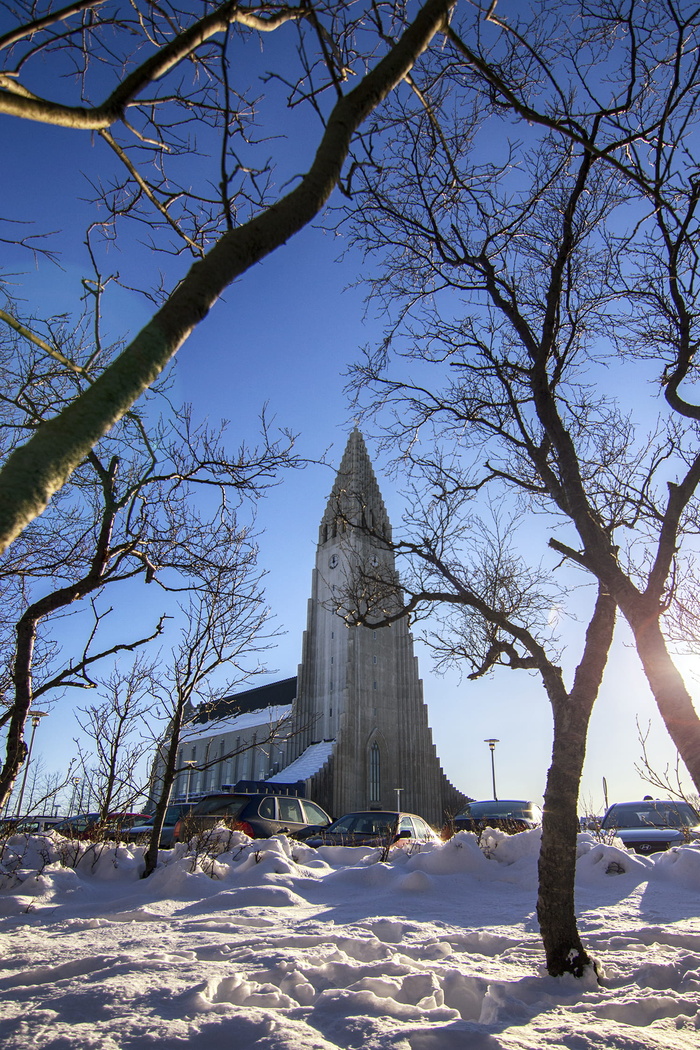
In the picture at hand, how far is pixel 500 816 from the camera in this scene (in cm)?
1590

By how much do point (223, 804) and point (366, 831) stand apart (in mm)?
3511

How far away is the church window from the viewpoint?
5703cm

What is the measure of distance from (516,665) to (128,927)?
6.35 metres

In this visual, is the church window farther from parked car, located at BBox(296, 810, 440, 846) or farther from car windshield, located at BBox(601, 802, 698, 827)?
car windshield, located at BBox(601, 802, 698, 827)

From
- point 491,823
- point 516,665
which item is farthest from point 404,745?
point 516,665

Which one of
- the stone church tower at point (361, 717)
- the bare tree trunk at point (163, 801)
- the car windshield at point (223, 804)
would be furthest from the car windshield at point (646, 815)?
the stone church tower at point (361, 717)

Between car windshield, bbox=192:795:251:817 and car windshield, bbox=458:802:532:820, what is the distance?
20.0 ft

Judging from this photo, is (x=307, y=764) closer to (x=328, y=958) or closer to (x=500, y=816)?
(x=500, y=816)

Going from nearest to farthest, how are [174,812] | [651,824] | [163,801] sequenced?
[163,801] → [651,824] → [174,812]

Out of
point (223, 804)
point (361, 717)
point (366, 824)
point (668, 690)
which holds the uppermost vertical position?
point (361, 717)

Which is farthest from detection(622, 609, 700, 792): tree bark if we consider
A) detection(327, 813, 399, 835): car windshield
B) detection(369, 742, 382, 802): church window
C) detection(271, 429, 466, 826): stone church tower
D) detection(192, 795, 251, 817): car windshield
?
detection(369, 742, 382, 802): church window

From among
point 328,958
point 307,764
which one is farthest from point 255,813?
point 307,764

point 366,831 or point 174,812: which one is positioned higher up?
point 174,812

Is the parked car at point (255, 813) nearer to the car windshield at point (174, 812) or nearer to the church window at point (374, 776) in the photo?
the car windshield at point (174, 812)
